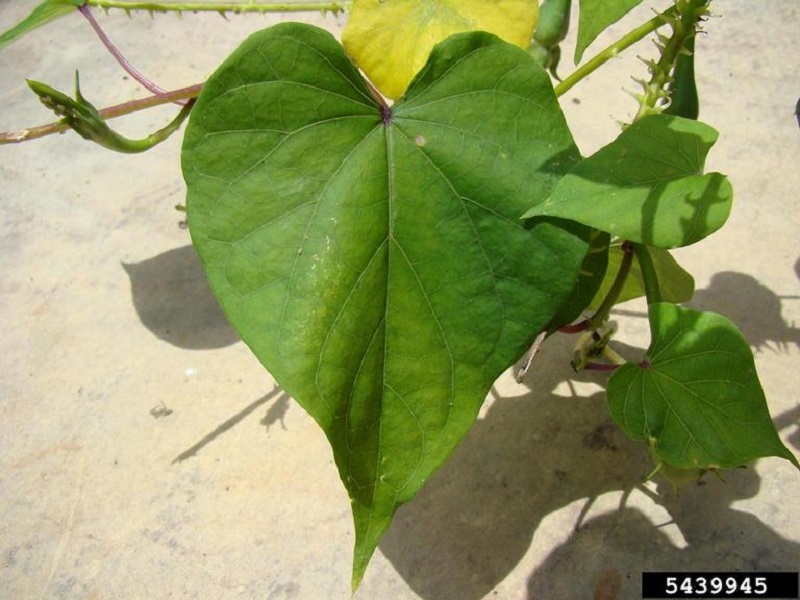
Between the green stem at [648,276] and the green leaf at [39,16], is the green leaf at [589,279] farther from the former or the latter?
the green leaf at [39,16]

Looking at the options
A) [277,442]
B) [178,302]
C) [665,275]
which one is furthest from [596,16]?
[178,302]

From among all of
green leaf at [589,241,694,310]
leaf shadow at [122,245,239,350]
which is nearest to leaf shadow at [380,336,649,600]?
green leaf at [589,241,694,310]

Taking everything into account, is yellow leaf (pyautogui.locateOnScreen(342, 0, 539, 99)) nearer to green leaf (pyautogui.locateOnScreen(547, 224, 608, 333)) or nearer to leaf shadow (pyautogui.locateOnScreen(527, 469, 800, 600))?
green leaf (pyautogui.locateOnScreen(547, 224, 608, 333))

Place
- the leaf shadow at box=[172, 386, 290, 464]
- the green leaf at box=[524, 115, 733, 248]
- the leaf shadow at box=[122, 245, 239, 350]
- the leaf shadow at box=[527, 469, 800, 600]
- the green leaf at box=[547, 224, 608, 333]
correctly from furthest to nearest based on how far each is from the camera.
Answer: the leaf shadow at box=[122, 245, 239, 350]
the leaf shadow at box=[172, 386, 290, 464]
the leaf shadow at box=[527, 469, 800, 600]
the green leaf at box=[547, 224, 608, 333]
the green leaf at box=[524, 115, 733, 248]

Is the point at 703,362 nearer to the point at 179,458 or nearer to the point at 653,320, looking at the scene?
the point at 653,320

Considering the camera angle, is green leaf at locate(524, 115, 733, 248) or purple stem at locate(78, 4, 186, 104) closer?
green leaf at locate(524, 115, 733, 248)
